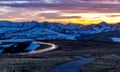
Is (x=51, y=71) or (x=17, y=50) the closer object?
(x=51, y=71)

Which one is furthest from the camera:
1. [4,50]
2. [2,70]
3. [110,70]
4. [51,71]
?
[4,50]

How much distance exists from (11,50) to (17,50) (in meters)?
3.96

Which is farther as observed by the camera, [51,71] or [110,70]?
[110,70]

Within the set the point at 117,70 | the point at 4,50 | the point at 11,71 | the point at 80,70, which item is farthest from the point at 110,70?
the point at 4,50

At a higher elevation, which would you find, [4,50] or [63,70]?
[63,70]

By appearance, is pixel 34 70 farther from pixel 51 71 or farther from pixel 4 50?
pixel 4 50

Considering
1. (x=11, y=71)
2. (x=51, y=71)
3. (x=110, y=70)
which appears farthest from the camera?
(x=110, y=70)

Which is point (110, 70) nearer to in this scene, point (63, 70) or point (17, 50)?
point (63, 70)

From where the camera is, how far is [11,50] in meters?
144

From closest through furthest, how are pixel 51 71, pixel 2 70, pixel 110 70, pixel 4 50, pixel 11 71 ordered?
pixel 2 70 < pixel 11 71 < pixel 51 71 < pixel 110 70 < pixel 4 50

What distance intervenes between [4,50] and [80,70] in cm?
9456

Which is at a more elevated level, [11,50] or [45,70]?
[45,70]

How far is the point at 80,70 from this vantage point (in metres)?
47.7

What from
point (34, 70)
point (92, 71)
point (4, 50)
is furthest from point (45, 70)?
point (4, 50)
